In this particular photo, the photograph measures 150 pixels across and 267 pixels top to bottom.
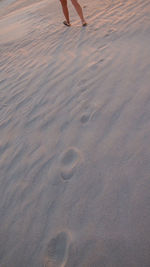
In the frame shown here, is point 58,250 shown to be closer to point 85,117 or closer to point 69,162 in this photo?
point 69,162

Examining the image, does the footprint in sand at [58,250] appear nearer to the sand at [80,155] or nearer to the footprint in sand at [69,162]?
the sand at [80,155]

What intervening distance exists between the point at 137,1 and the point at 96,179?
4.26 m

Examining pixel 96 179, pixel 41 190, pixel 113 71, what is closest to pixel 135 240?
pixel 96 179

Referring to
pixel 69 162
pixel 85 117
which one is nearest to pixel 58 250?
pixel 69 162

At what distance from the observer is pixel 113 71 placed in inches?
90.7

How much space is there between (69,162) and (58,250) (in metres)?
0.69

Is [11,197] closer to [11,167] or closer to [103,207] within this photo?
[11,167]

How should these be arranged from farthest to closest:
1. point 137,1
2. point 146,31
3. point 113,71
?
point 137,1 < point 146,31 < point 113,71

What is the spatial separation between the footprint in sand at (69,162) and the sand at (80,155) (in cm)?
1

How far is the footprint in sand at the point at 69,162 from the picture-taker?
1.52 m

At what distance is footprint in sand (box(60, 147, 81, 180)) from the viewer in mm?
1521

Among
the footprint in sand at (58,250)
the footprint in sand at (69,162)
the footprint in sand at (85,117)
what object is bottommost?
the footprint in sand at (58,250)

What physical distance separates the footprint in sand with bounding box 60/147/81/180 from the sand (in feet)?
0.03

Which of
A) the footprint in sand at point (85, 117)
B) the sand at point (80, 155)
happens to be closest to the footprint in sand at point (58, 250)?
the sand at point (80, 155)
